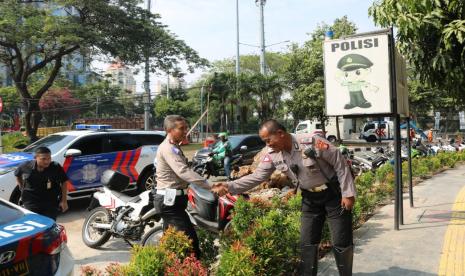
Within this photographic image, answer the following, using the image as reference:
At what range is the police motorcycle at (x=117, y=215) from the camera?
18.5 ft

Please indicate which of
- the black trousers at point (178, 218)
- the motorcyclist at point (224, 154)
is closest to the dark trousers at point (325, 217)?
the black trousers at point (178, 218)

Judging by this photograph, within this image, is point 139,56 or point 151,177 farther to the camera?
point 139,56

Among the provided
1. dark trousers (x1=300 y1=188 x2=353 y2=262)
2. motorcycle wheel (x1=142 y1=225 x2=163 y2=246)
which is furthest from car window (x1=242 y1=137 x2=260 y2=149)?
dark trousers (x1=300 y1=188 x2=353 y2=262)

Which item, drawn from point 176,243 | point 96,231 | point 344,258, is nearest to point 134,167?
point 96,231

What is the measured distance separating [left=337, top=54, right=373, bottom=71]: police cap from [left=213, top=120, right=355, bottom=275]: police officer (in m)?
2.81

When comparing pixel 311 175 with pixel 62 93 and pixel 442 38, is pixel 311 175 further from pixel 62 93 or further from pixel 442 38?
pixel 62 93

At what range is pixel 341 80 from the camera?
6.27m

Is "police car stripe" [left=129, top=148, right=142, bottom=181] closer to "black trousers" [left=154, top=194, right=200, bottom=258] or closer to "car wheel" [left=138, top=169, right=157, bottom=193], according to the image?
"car wheel" [left=138, top=169, right=157, bottom=193]

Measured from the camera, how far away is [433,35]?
5227 mm

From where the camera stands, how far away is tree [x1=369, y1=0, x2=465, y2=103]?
15.7 ft

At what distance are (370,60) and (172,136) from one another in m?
3.35

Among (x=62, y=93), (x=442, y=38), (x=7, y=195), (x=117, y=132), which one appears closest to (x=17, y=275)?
(x=442, y=38)

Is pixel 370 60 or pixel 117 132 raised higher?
pixel 370 60

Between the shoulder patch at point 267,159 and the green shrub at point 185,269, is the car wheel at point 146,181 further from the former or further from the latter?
the green shrub at point 185,269
